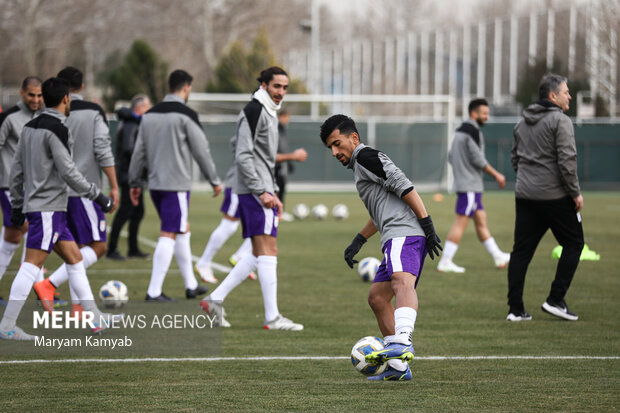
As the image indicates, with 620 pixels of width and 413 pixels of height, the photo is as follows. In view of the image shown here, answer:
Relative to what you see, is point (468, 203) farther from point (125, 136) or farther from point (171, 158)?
point (125, 136)

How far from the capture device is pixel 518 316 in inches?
325

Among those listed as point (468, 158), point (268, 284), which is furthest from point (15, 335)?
point (468, 158)

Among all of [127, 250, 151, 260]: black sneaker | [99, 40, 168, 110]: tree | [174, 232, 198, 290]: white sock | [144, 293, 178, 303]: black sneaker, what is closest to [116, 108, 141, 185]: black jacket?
[127, 250, 151, 260]: black sneaker

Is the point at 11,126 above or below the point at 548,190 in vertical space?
above

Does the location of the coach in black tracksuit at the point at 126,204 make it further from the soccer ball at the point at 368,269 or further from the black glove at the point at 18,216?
the black glove at the point at 18,216

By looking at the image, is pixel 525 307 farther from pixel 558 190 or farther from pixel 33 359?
pixel 33 359

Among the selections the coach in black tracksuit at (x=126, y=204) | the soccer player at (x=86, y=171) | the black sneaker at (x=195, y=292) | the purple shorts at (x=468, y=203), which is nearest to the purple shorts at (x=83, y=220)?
A: the soccer player at (x=86, y=171)

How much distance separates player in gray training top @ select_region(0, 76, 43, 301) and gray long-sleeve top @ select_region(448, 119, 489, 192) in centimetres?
553

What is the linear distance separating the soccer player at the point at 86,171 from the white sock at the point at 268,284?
1484 mm

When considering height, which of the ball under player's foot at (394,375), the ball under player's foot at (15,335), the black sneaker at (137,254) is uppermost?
the ball under player's foot at (394,375)

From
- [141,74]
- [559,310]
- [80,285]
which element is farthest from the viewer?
[141,74]

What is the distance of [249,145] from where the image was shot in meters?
7.79

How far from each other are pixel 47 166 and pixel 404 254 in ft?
9.81

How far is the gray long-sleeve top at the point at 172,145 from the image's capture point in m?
9.02
